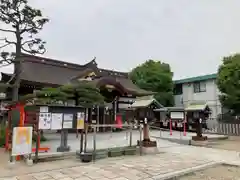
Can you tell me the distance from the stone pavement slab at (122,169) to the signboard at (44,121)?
1.59m

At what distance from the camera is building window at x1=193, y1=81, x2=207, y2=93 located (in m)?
23.4

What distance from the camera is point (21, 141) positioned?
232 inches

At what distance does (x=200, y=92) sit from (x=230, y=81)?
6.71m

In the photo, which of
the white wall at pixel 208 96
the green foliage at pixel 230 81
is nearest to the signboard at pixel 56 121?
the green foliage at pixel 230 81

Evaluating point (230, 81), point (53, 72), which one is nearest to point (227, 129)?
point (230, 81)

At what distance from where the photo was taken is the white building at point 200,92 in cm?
2228

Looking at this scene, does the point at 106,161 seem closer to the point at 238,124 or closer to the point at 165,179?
the point at 165,179

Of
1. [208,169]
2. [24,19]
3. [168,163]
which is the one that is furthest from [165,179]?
[24,19]

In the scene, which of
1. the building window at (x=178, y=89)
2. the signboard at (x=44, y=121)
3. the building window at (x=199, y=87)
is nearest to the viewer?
the signboard at (x=44, y=121)

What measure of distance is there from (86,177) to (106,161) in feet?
5.94

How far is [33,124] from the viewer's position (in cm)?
706

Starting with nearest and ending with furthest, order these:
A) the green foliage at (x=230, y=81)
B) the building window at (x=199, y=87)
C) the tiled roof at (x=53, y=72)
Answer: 1. the tiled roof at (x=53, y=72)
2. the green foliage at (x=230, y=81)
3. the building window at (x=199, y=87)

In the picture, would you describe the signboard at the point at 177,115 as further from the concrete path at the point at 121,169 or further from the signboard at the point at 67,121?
the signboard at the point at 67,121

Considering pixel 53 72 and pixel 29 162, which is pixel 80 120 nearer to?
pixel 29 162
